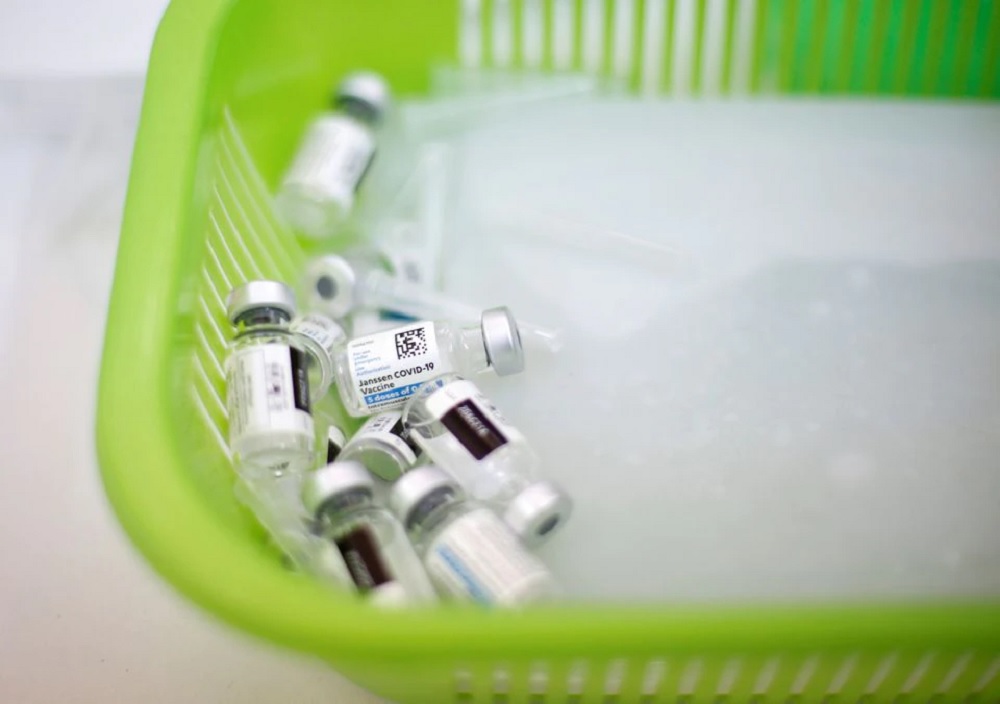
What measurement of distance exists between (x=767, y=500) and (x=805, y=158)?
18.9 inches

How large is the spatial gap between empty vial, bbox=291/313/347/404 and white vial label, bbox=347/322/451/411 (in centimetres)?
4

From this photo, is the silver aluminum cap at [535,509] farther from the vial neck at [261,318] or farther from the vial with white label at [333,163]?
the vial with white label at [333,163]

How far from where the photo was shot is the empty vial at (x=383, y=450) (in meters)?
0.90

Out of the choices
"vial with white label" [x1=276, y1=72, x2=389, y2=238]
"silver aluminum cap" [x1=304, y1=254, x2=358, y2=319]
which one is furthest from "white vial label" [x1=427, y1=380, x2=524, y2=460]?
"vial with white label" [x1=276, y1=72, x2=389, y2=238]

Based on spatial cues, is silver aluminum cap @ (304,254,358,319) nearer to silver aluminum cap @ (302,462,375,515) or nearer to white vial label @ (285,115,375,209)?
white vial label @ (285,115,375,209)

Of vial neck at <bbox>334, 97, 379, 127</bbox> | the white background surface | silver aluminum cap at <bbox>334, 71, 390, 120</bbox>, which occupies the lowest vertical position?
→ the white background surface

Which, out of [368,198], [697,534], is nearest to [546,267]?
[368,198]

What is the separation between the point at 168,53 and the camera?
3.15 feet

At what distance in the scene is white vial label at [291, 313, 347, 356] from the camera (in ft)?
3.13

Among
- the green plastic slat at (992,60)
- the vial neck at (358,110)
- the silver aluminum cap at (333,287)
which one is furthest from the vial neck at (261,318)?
the green plastic slat at (992,60)

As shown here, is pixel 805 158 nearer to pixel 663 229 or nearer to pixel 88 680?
pixel 663 229

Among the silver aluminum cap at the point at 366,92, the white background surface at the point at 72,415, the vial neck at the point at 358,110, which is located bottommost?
the white background surface at the point at 72,415

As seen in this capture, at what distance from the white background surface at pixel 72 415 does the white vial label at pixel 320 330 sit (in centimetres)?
29

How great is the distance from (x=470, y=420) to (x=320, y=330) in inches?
8.6
